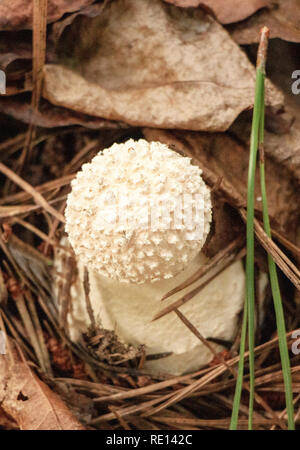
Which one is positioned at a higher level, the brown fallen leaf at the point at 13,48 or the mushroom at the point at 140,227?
the brown fallen leaf at the point at 13,48

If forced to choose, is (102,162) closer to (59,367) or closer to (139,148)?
(139,148)

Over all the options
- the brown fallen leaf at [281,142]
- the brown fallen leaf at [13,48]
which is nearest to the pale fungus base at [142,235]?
the brown fallen leaf at [281,142]

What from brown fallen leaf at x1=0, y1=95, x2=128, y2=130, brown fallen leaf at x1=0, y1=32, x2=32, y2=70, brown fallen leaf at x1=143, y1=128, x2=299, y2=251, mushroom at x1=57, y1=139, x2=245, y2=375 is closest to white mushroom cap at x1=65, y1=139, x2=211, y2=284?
mushroom at x1=57, y1=139, x2=245, y2=375

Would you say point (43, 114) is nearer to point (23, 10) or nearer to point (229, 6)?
point (23, 10)

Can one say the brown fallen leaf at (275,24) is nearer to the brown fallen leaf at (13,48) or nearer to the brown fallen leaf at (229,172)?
the brown fallen leaf at (229,172)
